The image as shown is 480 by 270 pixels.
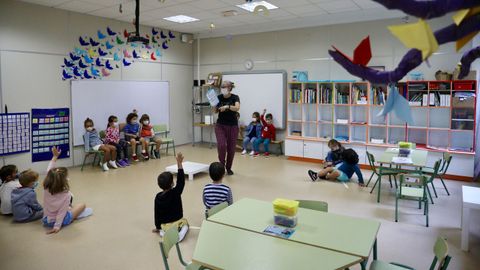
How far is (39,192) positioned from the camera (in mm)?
5551

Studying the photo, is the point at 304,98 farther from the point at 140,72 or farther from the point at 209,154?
the point at 140,72

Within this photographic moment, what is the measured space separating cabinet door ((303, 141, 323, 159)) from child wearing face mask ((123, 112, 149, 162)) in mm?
3539

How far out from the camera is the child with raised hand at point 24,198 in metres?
4.20

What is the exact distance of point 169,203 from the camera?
147 inches

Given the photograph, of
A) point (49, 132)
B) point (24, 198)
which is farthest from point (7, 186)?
point (49, 132)

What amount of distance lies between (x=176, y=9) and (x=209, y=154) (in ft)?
11.3

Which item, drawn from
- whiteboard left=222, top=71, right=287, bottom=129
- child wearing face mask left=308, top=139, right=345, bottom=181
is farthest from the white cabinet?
child wearing face mask left=308, top=139, right=345, bottom=181

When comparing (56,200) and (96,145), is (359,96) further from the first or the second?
(56,200)

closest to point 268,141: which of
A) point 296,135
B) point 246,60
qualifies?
point 296,135

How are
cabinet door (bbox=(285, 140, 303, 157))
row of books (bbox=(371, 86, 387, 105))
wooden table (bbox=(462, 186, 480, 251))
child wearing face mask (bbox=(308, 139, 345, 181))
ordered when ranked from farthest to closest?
1. cabinet door (bbox=(285, 140, 303, 157))
2. row of books (bbox=(371, 86, 387, 105))
3. child wearing face mask (bbox=(308, 139, 345, 181))
4. wooden table (bbox=(462, 186, 480, 251))

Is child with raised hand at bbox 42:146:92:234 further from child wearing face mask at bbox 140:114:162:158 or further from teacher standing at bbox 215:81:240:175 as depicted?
child wearing face mask at bbox 140:114:162:158

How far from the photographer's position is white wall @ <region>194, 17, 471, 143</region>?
7.06 m

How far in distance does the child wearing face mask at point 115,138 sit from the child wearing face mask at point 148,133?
670 millimetres

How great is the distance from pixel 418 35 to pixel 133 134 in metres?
7.45
